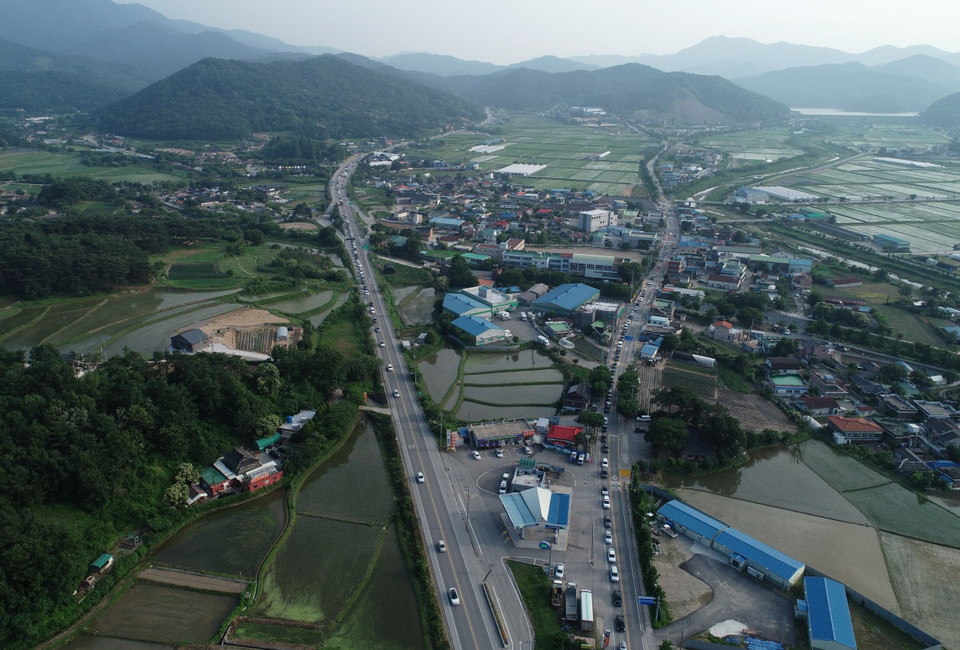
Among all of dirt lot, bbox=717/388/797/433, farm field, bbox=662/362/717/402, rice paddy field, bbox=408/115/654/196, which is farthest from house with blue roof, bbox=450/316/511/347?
rice paddy field, bbox=408/115/654/196

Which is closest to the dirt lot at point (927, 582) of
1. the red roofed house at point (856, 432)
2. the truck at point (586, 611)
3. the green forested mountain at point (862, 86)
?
the red roofed house at point (856, 432)

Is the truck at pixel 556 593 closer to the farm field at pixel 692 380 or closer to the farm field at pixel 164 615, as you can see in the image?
the farm field at pixel 164 615

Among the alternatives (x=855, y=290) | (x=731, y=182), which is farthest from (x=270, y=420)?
(x=731, y=182)

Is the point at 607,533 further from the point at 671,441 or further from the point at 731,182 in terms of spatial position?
the point at 731,182

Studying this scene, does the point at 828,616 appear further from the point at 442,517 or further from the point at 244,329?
the point at 244,329

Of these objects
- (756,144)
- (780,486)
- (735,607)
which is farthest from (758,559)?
(756,144)

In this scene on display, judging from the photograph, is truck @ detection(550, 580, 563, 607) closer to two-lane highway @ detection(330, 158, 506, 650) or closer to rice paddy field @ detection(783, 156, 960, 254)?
two-lane highway @ detection(330, 158, 506, 650)
